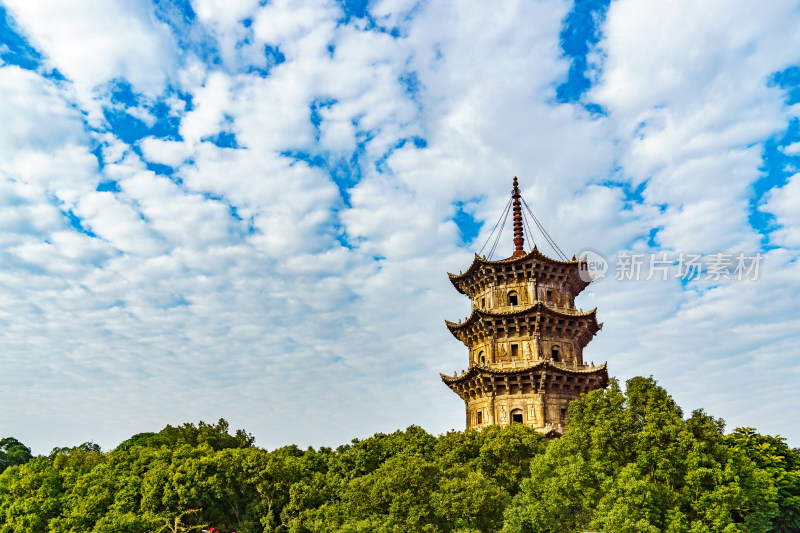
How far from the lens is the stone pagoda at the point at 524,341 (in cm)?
3806

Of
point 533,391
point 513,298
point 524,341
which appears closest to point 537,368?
point 533,391

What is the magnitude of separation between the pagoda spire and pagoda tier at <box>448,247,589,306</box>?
6.79ft

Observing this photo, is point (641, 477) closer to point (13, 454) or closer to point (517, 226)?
point (517, 226)

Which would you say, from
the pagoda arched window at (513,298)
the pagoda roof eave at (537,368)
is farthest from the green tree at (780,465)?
the pagoda arched window at (513,298)

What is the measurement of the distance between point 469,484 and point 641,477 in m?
6.73

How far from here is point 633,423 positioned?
75.0 ft

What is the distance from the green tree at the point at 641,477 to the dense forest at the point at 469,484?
5 cm

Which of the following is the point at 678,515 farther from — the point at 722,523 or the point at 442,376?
the point at 442,376

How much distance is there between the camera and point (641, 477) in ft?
71.0

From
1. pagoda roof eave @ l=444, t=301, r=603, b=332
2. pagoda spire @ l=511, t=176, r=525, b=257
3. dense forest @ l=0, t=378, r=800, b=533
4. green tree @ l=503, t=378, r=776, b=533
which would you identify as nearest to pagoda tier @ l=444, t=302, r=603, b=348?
pagoda roof eave @ l=444, t=301, r=603, b=332

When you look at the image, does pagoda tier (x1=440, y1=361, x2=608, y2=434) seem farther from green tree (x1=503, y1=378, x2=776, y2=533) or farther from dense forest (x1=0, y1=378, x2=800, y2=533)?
green tree (x1=503, y1=378, x2=776, y2=533)

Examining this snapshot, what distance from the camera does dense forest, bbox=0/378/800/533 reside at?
68.6 ft

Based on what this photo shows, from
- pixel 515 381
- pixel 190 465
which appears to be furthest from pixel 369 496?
pixel 515 381

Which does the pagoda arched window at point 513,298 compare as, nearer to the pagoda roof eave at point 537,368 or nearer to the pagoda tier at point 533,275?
the pagoda tier at point 533,275
